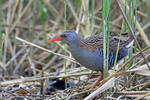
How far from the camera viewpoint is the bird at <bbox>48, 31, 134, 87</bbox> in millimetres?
3137

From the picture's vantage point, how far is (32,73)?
4695 mm

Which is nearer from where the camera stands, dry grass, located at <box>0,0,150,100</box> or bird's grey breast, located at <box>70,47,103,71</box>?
bird's grey breast, located at <box>70,47,103,71</box>

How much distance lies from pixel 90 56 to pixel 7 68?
2093 mm

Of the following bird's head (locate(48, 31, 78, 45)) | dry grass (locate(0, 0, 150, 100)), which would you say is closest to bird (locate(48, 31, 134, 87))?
bird's head (locate(48, 31, 78, 45))

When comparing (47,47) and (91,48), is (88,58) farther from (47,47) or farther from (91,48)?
(47,47)

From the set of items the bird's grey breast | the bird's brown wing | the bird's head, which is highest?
the bird's head

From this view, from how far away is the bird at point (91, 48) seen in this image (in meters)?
3.14

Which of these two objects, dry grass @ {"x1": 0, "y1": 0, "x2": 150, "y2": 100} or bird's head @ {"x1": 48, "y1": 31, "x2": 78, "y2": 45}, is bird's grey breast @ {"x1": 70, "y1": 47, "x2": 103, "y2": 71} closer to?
bird's head @ {"x1": 48, "y1": 31, "x2": 78, "y2": 45}

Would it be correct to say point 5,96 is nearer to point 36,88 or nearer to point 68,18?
point 36,88

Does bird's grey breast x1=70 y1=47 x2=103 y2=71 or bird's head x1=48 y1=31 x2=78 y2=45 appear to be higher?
bird's head x1=48 y1=31 x2=78 y2=45

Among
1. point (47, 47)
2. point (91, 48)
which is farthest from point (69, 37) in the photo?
point (47, 47)

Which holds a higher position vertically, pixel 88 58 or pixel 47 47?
pixel 47 47

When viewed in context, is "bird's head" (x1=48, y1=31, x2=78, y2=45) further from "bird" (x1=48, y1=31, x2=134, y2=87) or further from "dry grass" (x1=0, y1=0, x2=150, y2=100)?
"dry grass" (x1=0, y1=0, x2=150, y2=100)

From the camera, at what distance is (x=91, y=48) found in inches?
126
